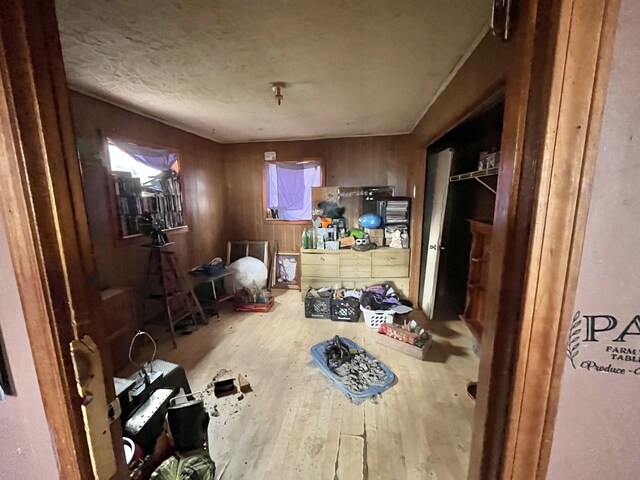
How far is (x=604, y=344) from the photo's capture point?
46 centimetres

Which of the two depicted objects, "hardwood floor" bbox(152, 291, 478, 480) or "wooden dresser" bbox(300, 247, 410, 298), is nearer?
"hardwood floor" bbox(152, 291, 478, 480)

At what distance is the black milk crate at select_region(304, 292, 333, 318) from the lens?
342cm

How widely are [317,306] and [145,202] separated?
2.30m

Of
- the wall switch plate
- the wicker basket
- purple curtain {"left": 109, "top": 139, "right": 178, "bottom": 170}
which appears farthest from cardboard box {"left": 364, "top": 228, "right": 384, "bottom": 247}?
the wall switch plate

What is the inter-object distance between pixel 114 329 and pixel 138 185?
1448 mm

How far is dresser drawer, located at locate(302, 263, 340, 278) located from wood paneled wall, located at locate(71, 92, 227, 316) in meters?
1.54

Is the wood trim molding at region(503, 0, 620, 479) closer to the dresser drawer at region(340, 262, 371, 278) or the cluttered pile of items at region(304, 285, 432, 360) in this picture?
the cluttered pile of items at region(304, 285, 432, 360)

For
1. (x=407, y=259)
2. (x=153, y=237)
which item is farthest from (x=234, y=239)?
(x=407, y=259)

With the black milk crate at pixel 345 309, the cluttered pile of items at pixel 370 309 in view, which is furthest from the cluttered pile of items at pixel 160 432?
the black milk crate at pixel 345 309

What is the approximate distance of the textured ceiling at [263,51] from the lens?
1315 mm

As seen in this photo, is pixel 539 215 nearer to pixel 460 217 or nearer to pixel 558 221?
pixel 558 221

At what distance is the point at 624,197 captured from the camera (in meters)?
0.42

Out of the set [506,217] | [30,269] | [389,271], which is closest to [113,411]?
[30,269]

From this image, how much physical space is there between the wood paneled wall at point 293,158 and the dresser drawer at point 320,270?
0.72m
